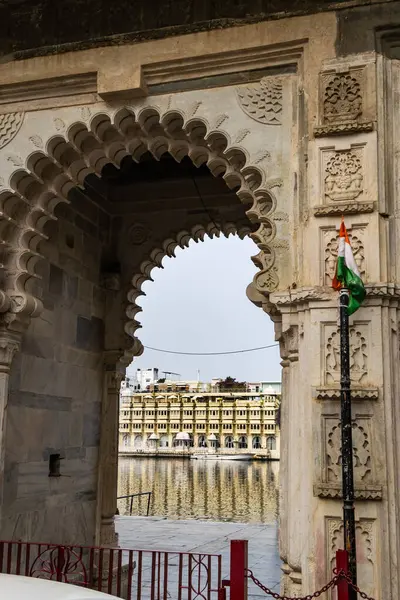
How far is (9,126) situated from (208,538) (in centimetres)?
758

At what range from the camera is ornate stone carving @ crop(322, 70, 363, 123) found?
232 inches

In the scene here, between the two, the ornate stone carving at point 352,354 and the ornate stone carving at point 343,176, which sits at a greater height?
the ornate stone carving at point 343,176

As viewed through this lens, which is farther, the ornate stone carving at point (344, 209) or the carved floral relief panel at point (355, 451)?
the ornate stone carving at point (344, 209)

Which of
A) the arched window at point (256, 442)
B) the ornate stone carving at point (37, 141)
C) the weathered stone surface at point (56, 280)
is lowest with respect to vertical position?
the arched window at point (256, 442)

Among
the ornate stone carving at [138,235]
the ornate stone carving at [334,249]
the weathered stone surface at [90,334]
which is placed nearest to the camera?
the ornate stone carving at [334,249]

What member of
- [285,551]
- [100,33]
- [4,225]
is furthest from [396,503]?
[100,33]

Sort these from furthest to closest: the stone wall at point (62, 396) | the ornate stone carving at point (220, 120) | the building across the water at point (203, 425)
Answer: the building across the water at point (203, 425) → the stone wall at point (62, 396) → the ornate stone carving at point (220, 120)

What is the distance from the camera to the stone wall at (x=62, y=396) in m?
7.52

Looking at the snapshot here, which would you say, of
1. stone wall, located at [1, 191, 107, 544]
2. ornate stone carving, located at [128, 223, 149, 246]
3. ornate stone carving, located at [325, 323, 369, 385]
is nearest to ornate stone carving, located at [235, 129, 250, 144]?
ornate stone carving, located at [325, 323, 369, 385]

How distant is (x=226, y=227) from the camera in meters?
9.88

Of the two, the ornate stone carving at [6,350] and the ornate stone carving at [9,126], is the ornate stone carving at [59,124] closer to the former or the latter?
the ornate stone carving at [9,126]

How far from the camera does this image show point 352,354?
5395mm

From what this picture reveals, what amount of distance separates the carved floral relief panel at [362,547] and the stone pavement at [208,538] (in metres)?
3.17

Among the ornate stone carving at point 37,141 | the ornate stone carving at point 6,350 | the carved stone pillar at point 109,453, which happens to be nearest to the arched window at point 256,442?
the carved stone pillar at point 109,453
